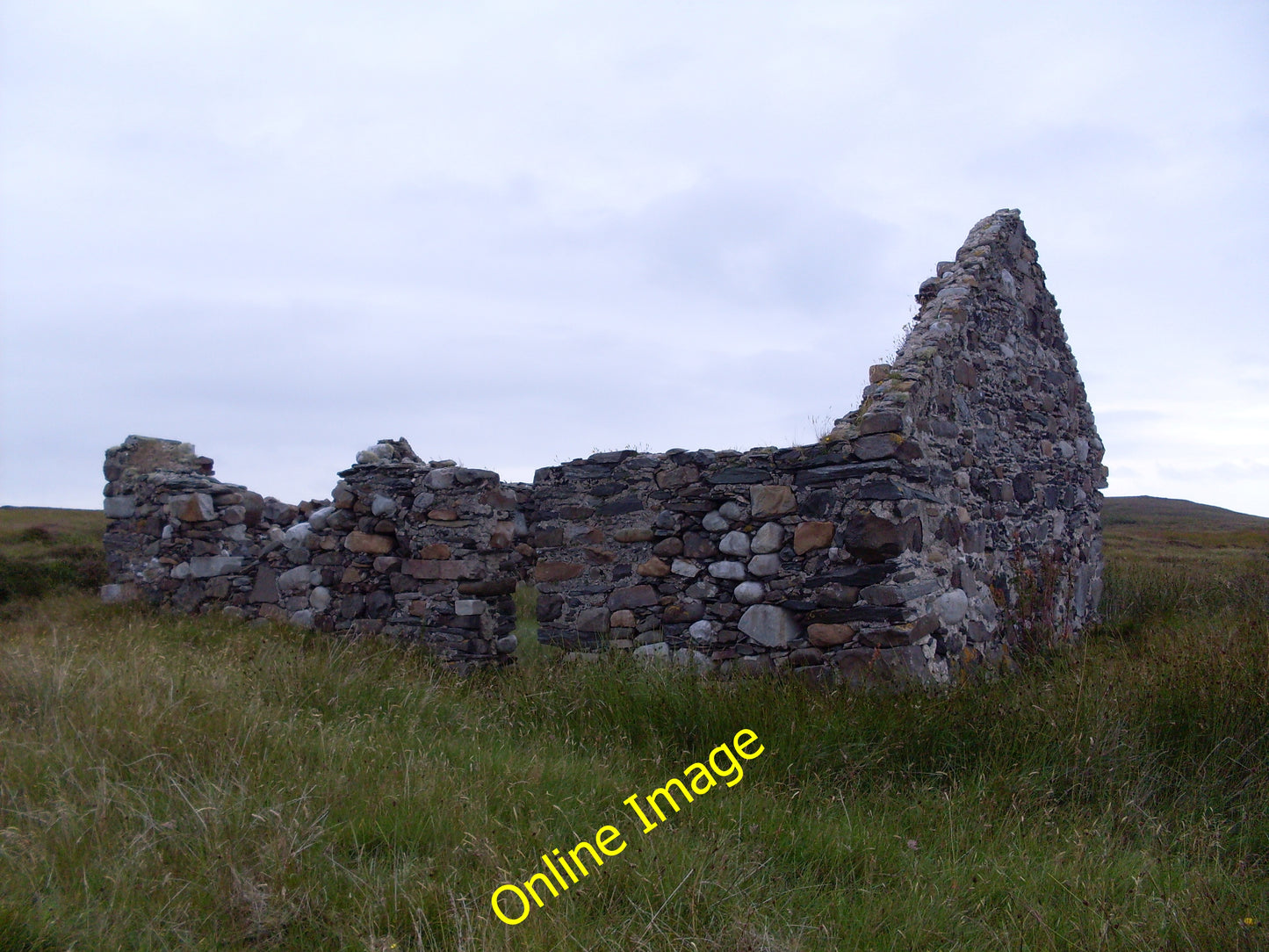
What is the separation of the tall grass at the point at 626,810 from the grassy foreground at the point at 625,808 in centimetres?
1

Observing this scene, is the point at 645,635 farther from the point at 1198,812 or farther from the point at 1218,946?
the point at 1218,946

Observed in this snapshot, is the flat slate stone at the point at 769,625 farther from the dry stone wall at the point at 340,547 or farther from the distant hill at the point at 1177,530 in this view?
the distant hill at the point at 1177,530

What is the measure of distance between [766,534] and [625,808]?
2.28 metres

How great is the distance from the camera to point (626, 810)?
12.1 feet

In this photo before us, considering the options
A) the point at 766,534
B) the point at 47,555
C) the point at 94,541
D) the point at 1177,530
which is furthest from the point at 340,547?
the point at 1177,530

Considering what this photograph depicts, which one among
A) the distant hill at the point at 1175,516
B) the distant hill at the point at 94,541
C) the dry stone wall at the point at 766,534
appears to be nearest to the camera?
the dry stone wall at the point at 766,534

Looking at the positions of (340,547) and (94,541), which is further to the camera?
(94,541)

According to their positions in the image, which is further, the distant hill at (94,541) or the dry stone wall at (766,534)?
the distant hill at (94,541)

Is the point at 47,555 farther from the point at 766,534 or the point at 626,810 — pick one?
the point at 626,810

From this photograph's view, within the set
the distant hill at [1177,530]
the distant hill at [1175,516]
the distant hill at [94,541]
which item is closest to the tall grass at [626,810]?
the distant hill at [94,541]

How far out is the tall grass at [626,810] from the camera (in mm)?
2809

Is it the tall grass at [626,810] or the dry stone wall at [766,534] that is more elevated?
the dry stone wall at [766,534]

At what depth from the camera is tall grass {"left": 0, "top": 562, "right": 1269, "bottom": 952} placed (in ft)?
9.21

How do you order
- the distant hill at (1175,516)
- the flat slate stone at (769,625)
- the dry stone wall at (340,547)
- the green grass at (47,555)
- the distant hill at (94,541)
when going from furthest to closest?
Answer: the distant hill at (1175,516) → the distant hill at (94,541) → the green grass at (47,555) → the dry stone wall at (340,547) → the flat slate stone at (769,625)
